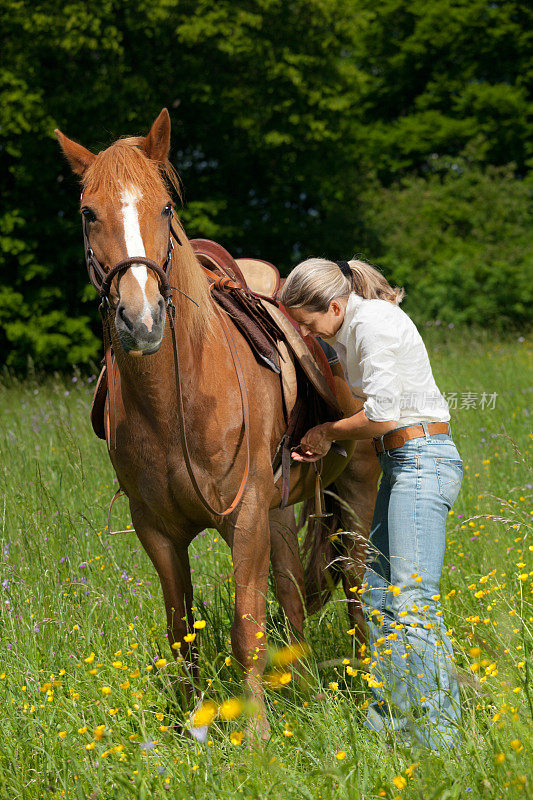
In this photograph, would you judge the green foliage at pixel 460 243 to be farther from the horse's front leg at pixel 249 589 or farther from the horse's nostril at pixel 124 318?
the horse's nostril at pixel 124 318

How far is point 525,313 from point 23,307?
11958mm

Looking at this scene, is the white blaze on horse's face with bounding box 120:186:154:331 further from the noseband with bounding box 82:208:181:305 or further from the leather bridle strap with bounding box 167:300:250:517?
the leather bridle strap with bounding box 167:300:250:517

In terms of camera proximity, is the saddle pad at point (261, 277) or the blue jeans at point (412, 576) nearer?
the blue jeans at point (412, 576)

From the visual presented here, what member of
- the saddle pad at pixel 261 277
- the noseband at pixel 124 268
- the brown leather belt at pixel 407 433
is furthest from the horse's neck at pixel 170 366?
the saddle pad at pixel 261 277

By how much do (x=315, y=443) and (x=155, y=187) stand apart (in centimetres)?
122

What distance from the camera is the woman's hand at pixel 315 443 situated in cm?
312

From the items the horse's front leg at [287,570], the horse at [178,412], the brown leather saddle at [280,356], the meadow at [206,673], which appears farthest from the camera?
the horse's front leg at [287,570]

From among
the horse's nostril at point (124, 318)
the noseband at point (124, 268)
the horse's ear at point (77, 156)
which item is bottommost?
the horse's nostril at point (124, 318)

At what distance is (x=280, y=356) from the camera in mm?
3344

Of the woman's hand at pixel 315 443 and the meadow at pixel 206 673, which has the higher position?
the woman's hand at pixel 315 443

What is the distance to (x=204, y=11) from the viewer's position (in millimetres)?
14805

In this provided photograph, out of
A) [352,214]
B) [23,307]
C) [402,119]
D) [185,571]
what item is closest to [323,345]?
[185,571]

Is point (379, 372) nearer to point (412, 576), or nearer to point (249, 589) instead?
point (412, 576)

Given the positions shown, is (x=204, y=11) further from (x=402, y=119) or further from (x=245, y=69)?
(x=402, y=119)
